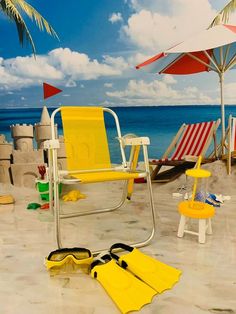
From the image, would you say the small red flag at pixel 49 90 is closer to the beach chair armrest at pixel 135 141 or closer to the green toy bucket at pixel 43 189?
the green toy bucket at pixel 43 189

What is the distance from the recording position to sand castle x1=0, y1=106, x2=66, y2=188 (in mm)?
4297

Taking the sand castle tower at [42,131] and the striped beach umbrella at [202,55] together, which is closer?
the striped beach umbrella at [202,55]

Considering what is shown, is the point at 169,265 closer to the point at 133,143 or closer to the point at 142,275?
the point at 142,275

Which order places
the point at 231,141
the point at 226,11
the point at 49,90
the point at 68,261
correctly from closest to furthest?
1. the point at 68,261
2. the point at 231,141
3. the point at 226,11
4. the point at 49,90

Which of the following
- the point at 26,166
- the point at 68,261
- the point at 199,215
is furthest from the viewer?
the point at 26,166

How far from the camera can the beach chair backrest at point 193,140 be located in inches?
168

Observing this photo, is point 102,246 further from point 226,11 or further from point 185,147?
point 226,11

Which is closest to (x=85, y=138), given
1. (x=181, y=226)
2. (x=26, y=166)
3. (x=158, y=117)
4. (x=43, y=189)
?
(x=181, y=226)

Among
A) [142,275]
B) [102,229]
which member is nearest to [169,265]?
[142,275]

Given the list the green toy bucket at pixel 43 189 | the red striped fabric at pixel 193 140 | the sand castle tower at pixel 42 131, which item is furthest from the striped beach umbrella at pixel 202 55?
the green toy bucket at pixel 43 189

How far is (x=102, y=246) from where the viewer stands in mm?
2168

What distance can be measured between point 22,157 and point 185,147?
2.30m

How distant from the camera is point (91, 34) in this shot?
267 inches

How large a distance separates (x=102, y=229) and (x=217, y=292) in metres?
1.16
